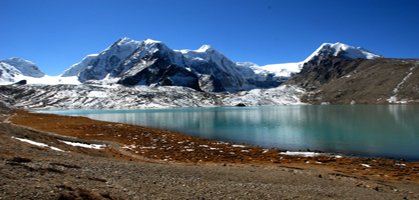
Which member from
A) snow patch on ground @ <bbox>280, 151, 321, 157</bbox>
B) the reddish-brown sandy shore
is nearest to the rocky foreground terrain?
the reddish-brown sandy shore

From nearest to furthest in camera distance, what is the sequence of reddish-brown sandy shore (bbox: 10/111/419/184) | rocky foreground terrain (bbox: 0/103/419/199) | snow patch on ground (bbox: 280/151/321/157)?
rocky foreground terrain (bbox: 0/103/419/199), reddish-brown sandy shore (bbox: 10/111/419/184), snow patch on ground (bbox: 280/151/321/157)

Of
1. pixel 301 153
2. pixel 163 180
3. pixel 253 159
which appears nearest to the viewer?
pixel 163 180

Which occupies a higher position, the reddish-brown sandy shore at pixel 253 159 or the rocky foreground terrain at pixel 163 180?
the rocky foreground terrain at pixel 163 180

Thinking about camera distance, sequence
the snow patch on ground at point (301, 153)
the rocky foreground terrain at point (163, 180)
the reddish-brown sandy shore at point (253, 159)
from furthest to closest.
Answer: the snow patch on ground at point (301, 153), the reddish-brown sandy shore at point (253, 159), the rocky foreground terrain at point (163, 180)

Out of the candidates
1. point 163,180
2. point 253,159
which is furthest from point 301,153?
point 163,180

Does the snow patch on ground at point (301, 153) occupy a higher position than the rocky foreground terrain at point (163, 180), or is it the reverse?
the rocky foreground terrain at point (163, 180)

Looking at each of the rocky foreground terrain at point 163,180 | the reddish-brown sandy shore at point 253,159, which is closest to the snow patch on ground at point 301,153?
the reddish-brown sandy shore at point 253,159

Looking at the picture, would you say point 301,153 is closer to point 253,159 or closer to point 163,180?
point 253,159

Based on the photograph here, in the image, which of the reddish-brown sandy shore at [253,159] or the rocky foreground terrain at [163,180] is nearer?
the rocky foreground terrain at [163,180]

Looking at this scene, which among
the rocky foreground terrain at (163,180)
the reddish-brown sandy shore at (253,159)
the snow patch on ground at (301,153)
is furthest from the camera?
the snow patch on ground at (301,153)

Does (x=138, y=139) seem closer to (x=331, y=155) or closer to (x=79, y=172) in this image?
(x=331, y=155)

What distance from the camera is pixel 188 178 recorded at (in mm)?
25453

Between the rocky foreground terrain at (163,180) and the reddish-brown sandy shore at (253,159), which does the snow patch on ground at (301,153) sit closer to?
the reddish-brown sandy shore at (253,159)

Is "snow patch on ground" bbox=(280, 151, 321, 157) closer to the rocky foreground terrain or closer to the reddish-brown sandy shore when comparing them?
the reddish-brown sandy shore
